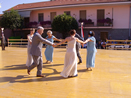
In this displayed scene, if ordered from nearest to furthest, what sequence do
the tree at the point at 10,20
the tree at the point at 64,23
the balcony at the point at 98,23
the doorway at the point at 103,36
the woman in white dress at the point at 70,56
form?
the woman in white dress at the point at 70,56, the tree at the point at 64,23, the balcony at the point at 98,23, the doorway at the point at 103,36, the tree at the point at 10,20

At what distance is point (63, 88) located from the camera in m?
4.61

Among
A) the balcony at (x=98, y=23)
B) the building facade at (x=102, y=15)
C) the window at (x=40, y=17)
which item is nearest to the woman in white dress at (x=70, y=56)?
the building facade at (x=102, y=15)

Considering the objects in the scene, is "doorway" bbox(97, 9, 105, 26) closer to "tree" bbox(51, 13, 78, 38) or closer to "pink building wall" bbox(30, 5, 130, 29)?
"pink building wall" bbox(30, 5, 130, 29)

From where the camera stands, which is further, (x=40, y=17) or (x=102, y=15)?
(x=40, y=17)

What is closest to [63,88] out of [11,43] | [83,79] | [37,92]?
[37,92]

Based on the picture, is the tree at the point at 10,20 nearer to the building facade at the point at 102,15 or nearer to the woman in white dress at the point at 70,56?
the building facade at the point at 102,15

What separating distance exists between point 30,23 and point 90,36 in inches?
871

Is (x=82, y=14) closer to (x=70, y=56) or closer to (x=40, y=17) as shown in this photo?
(x=40, y=17)

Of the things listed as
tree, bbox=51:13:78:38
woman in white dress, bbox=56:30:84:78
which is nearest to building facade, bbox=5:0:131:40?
tree, bbox=51:13:78:38

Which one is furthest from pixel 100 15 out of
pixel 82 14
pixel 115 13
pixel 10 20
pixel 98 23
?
pixel 10 20

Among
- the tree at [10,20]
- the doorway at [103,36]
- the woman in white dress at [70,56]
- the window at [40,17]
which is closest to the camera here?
the woman in white dress at [70,56]

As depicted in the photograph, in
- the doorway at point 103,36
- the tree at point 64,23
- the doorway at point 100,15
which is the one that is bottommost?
the doorway at point 103,36

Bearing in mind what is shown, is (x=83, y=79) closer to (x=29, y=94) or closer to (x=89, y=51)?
(x=89, y=51)

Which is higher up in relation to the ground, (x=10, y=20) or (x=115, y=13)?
(x=115, y=13)
